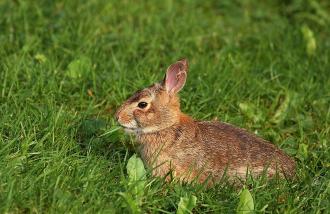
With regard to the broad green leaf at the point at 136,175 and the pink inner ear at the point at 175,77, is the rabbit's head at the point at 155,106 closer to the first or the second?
the pink inner ear at the point at 175,77

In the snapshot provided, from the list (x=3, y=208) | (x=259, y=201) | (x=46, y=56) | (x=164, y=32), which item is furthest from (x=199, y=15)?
(x=3, y=208)

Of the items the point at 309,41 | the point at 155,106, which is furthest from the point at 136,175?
the point at 309,41

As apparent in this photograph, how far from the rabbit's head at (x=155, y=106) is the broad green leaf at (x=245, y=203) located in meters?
1.04

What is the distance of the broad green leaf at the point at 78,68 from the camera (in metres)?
6.19

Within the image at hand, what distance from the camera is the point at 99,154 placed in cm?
508

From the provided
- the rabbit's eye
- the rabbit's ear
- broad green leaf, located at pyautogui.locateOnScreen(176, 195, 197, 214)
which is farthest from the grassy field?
the rabbit's ear

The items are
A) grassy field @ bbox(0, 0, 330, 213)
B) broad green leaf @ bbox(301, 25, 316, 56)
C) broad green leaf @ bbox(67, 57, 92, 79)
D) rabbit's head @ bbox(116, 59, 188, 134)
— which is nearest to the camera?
grassy field @ bbox(0, 0, 330, 213)

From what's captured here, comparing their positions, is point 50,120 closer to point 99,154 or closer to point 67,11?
point 99,154

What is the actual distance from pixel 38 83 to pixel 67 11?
1.73 m

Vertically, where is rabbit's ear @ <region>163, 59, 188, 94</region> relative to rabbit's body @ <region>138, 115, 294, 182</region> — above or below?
above

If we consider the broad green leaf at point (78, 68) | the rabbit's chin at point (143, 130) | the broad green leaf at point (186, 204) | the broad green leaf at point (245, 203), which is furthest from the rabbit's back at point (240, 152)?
the broad green leaf at point (78, 68)

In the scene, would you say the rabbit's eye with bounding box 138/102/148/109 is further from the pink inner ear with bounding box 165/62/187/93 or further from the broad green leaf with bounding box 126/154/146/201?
the broad green leaf with bounding box 126/154/146/201

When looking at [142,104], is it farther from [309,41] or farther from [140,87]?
[309,41]

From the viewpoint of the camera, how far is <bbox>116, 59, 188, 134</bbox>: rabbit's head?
16.8 feet
